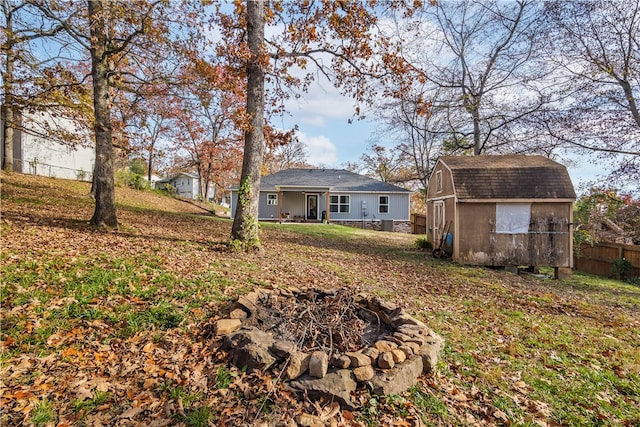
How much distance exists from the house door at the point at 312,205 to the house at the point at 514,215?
14672 mm

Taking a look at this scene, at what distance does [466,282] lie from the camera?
807 centimetres

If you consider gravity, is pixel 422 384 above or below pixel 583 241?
below

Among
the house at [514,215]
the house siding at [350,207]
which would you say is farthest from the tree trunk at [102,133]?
the house siding at [350,207]

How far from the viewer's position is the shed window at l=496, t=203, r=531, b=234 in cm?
1020

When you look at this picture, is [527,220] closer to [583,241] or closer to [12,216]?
[583,241]

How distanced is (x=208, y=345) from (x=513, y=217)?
10313 mm

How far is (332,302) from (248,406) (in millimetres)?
1938

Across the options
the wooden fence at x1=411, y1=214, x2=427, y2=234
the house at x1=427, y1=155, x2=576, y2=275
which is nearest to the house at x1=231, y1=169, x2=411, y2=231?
the wooden fence at x1=411, y1=214, x2=427, y2=234

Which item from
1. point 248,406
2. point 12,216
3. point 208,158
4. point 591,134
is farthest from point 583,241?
point 208,158

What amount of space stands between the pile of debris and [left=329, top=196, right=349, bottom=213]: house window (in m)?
19.3

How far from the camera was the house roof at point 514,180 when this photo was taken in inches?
395

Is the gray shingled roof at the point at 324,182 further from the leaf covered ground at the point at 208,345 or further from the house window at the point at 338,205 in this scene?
the leaf covered ground at the point at 208,345

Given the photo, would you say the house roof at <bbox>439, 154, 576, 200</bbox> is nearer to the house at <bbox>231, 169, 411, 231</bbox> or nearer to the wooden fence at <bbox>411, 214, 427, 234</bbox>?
the house at <bbox>231, 169, 411, 231</bbox>

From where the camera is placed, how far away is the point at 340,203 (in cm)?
2400
